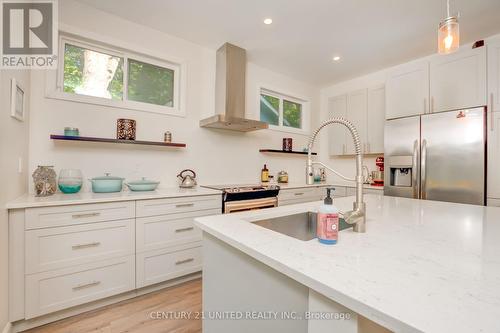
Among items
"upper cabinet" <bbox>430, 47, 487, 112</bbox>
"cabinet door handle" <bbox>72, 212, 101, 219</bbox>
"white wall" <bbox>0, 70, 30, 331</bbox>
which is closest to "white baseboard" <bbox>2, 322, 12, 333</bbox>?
"white wall" <bbox>0, 70, 30, 331</bbox>

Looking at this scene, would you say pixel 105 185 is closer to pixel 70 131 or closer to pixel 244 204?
pixel 70 131

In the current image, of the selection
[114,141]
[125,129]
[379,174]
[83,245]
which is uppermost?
[125,129]

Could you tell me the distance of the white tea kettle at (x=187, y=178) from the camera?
8.29ft

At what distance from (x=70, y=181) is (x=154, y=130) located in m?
0.95

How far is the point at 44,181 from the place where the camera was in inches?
71.4

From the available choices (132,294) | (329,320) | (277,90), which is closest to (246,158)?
(277,90)

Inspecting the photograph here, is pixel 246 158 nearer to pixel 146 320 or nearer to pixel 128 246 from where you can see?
pixel 128 246

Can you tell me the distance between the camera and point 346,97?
153 inches

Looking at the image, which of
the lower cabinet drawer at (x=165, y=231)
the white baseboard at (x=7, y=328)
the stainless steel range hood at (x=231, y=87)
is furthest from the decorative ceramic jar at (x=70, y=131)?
the white baseboard at (x=7, y=328)

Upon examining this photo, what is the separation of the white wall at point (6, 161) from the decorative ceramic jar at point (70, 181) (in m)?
0.25

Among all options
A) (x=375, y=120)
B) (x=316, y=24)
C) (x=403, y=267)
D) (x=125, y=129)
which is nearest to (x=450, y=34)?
(x=316, y=24)

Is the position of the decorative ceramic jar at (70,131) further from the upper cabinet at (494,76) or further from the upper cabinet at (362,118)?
the upper cabinet at (494,76)

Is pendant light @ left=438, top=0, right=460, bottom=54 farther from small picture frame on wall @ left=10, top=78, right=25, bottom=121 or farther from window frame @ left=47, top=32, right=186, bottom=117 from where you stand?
small picture frame on wall @ left=10, top=78, right=25, bottom=121

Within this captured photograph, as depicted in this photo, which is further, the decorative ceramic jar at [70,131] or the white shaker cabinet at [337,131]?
the white shaker cabinet at [337,131]
